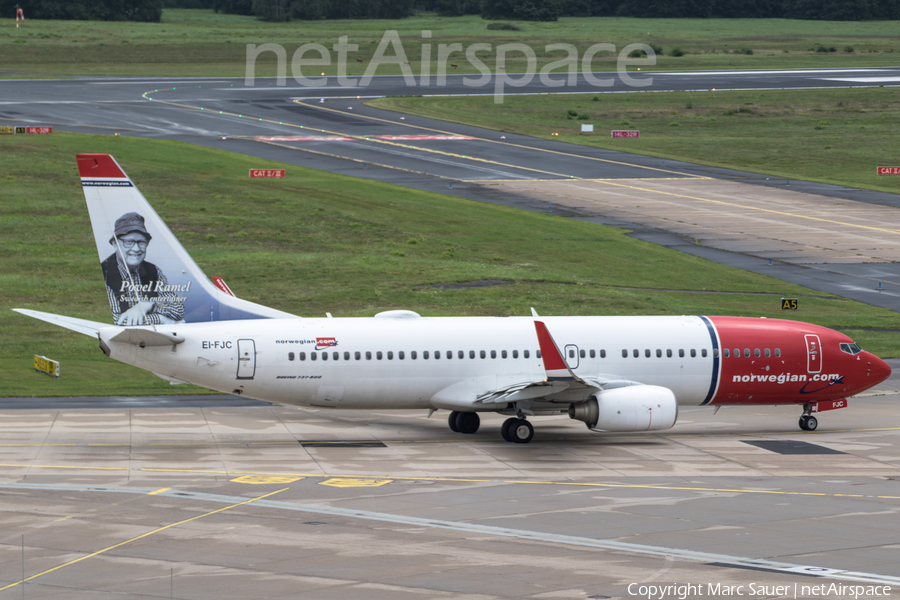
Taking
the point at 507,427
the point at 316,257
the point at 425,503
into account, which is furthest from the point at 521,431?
the point at 316,257

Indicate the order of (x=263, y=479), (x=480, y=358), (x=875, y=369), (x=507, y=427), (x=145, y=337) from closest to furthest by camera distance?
(x=263, y=479) → (x=145, y=337) → (x=507, y=427) → (x=480, y=358) → (x=875, y=369)

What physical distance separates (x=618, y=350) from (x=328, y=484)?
13.3 m

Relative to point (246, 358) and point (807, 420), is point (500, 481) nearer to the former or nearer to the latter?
point (246, 358)

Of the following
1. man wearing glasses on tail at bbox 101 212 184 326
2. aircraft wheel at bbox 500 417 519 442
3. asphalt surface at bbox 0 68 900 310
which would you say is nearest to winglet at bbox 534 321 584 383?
aircraft wheel at bbox 500 417 519 442

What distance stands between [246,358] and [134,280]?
473cm

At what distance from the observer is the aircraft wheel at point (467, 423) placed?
141ft

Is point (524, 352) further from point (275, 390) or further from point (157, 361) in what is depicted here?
point (157, 361)

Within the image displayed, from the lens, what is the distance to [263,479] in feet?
115

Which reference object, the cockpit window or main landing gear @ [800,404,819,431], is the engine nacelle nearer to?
main landing gear @ [800,404,819,431]

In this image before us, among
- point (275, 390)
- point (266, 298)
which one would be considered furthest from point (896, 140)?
point (275, 390)

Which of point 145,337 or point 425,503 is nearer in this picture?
point 425,503

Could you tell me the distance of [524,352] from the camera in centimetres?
4191

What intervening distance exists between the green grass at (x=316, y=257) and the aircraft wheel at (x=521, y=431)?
18.2m

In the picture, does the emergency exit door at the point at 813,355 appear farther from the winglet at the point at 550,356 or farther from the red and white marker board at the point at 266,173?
the red and white marker board at the point at 266,173
